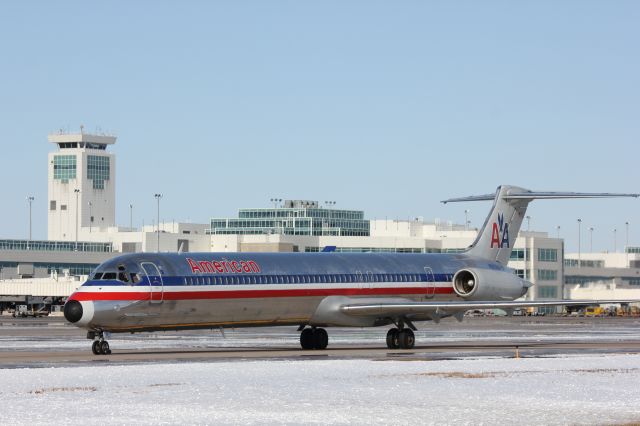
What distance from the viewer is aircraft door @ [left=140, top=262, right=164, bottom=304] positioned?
141ft

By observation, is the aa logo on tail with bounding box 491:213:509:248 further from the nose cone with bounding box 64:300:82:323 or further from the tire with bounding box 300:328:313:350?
the nose cone with bounding box 64:300:82:323

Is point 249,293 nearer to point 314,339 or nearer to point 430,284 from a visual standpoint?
point 314,339

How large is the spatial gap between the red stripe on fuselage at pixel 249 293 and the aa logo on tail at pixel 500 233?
4.92 meters

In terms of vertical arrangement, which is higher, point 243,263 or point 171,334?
point 243,263

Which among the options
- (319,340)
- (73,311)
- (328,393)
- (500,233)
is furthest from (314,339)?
(328,393)

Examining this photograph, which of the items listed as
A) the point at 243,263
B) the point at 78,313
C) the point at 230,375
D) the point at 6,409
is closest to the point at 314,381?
the point at 230,375

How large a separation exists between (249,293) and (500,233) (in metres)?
16.0

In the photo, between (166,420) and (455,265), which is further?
(455,265)

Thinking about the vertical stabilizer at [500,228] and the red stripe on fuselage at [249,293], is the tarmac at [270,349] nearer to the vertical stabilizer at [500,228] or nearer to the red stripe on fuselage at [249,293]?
the red stripe on fuselage at [249,293]

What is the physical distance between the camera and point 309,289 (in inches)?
1891

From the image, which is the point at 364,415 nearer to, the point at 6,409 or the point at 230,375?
the point at 6,409

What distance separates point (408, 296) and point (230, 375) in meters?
19.8

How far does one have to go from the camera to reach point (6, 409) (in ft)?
81.7

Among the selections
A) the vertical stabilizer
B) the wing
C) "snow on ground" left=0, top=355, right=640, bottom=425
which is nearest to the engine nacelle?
the vertical stabilizer
